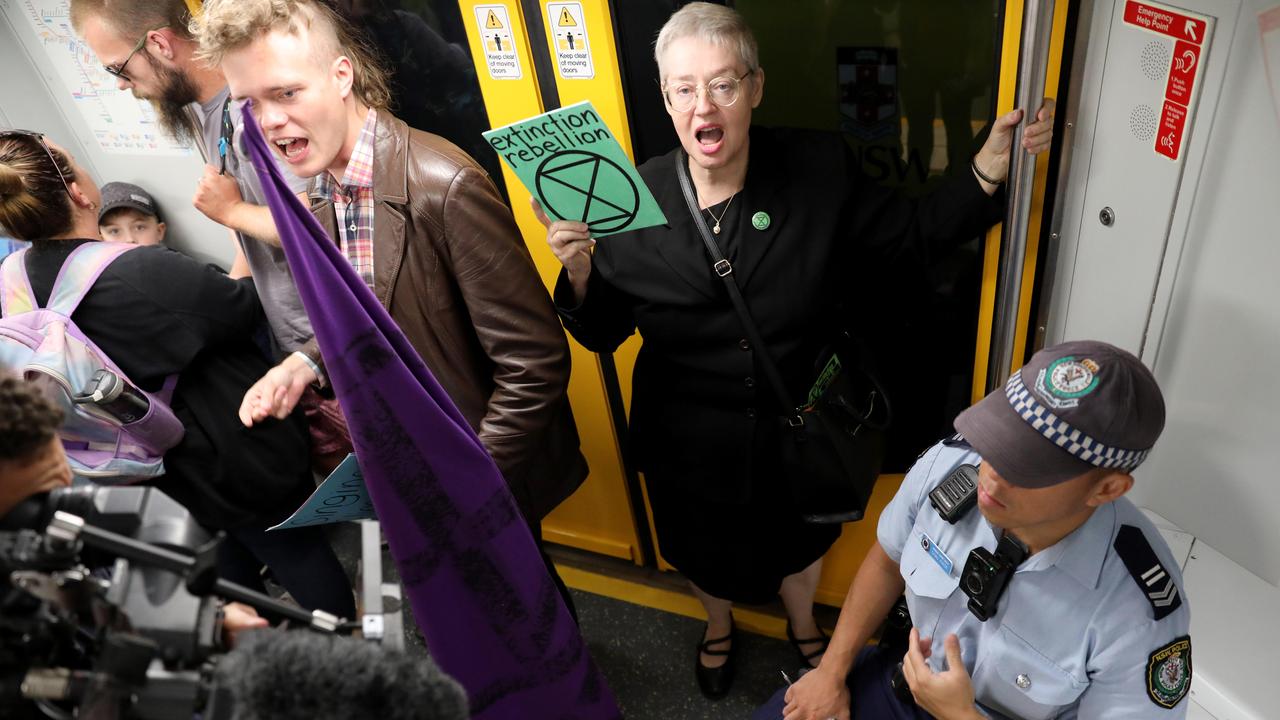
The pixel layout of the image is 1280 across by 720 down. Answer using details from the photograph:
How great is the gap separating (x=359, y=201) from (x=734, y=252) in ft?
2.99

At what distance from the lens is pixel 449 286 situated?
202 cm

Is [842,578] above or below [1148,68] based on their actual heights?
below

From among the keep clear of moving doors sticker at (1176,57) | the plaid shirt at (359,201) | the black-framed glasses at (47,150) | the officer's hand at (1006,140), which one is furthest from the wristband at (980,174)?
the black-framed glasses at (47,150)

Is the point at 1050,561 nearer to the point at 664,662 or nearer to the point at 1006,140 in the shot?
the point at 1006,140

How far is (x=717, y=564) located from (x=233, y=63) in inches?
70.7

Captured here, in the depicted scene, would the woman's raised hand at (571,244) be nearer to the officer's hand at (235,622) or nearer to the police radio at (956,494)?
the police radio at (956,494)

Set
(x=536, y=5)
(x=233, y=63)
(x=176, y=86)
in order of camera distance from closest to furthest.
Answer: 1. (x=233, y=63)
2. (x=536, y=5)
3. (x=176, y=86)

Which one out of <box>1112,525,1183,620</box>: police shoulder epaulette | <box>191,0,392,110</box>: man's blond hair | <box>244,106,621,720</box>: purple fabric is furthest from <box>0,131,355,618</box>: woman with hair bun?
<box>1112,525,1183,620</box>: police shoulder epaulette

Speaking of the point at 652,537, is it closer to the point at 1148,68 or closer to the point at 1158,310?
the point at 1158,310

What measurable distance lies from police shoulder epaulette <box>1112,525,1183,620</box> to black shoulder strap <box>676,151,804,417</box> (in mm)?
761

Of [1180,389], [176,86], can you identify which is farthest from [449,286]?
[1180,389]

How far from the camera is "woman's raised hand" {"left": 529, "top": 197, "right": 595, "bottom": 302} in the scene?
1.88m

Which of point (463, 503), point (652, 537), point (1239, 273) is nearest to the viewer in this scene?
point (1239, 273)

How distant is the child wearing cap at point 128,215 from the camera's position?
3.24 m
